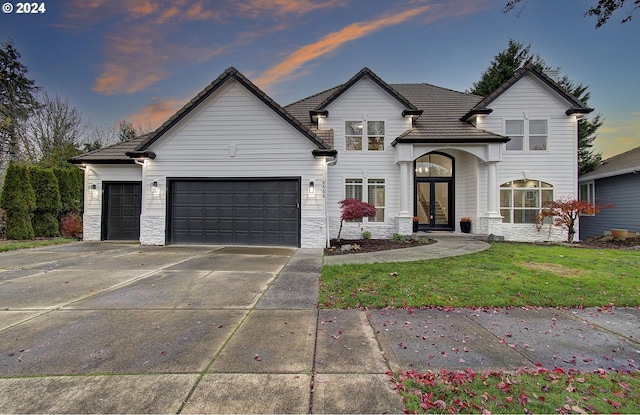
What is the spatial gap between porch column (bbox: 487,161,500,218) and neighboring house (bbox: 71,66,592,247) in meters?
0.04

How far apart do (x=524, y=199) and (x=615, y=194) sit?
607 cm

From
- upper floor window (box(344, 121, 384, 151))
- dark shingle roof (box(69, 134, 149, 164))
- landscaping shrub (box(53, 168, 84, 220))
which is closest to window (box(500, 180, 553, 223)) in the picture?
upper floor window (box(344, 121, 384, 151))

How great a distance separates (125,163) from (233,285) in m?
9.16

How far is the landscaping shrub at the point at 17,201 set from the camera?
36.0 ft

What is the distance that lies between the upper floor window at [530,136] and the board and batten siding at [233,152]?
30.4ft

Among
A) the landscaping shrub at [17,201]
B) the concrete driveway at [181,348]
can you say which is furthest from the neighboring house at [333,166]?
the concrete driveway at [181,348]

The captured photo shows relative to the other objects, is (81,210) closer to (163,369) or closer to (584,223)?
(163,369)

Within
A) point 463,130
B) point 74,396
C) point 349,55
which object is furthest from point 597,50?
point 74,396

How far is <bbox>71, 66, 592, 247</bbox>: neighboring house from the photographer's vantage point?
10.1 m

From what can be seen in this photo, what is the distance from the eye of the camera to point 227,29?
1184 cm

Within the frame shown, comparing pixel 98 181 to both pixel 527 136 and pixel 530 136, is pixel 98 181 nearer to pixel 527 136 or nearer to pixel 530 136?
pixel 527 136

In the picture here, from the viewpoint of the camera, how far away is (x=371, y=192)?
41.3 feet

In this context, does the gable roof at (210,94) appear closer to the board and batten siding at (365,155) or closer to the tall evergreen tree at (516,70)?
the board and batten siding at (365,155)

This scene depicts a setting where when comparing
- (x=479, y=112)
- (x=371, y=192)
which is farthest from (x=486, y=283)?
(x=479, y=112)
